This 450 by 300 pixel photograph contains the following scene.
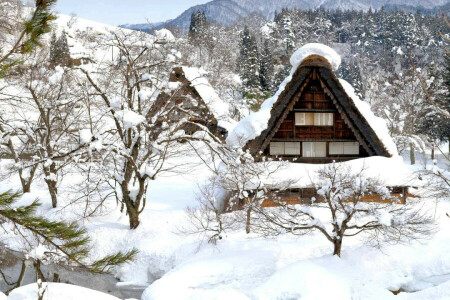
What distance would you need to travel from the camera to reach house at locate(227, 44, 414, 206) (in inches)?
651

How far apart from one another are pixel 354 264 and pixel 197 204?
831cm

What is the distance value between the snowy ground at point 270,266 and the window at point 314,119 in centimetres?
559

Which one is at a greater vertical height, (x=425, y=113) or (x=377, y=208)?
(x=425, y=113)

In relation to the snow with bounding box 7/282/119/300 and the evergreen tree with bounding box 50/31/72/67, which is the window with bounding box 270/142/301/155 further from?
the snow with bounding box 7/282/119/300

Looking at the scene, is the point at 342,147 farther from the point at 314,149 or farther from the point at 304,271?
the point at 304,271

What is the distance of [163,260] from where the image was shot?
583 inches

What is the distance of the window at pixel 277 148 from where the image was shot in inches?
705

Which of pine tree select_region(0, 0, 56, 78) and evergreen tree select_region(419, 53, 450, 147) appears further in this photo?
evergreen tree select_region(419, 53, 450, 147)

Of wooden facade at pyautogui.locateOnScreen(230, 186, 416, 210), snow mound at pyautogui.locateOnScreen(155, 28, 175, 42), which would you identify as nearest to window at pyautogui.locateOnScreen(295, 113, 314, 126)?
wooden facade at pyautogui.locateOnScreen(230, 186, 416, 210)

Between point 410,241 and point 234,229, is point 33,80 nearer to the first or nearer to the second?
point 234,229

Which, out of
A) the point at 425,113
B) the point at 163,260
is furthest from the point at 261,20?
the point at 163,260

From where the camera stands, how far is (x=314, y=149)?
1806cm

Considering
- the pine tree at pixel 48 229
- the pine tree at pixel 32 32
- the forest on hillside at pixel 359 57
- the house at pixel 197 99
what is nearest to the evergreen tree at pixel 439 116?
the forest on hillside at pixel 359 57

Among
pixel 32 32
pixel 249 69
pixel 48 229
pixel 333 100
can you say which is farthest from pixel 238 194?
pixel 249 69
